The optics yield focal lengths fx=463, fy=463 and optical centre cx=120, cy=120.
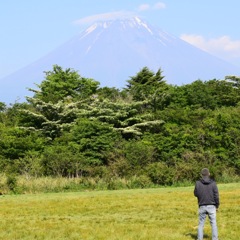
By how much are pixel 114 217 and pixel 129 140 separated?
62.6ft

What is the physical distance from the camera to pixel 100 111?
3800 cm

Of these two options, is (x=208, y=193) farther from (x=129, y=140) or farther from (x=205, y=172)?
(x=129, y=140)

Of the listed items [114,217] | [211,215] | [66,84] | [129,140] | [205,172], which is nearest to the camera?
[205,172]

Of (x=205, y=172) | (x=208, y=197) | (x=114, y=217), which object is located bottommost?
(x=114, y=217)

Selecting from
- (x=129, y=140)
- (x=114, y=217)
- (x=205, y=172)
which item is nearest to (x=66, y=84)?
(x=129, y=140)

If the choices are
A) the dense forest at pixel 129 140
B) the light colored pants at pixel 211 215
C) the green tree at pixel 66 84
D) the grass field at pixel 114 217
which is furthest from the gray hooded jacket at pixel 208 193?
the green tree at pixel 66 84

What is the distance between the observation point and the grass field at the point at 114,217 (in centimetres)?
1214

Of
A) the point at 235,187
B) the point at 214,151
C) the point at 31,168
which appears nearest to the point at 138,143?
the point at 214,151

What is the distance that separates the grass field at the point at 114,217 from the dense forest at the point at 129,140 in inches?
294

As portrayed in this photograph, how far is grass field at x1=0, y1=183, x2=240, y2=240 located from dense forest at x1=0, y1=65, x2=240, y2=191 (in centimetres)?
747

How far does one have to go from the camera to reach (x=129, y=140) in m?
34.2

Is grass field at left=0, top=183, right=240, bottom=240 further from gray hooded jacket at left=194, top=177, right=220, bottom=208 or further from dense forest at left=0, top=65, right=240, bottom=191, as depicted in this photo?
dense forest at left=0, top=65, right=240, bottom=191

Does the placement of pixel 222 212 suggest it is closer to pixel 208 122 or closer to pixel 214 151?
pixel 214 151

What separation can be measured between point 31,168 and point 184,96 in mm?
20434
